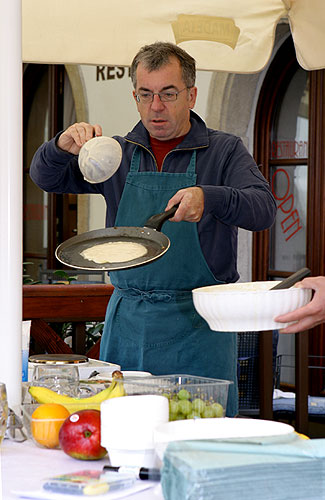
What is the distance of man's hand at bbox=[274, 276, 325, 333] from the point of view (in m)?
1.54

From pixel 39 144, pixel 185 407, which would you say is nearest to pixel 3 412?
pixel 185 407

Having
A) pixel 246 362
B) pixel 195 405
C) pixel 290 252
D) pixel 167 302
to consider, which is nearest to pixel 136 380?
pixel 195 405

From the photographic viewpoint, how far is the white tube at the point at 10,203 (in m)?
1.57

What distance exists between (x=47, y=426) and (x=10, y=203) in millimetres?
446

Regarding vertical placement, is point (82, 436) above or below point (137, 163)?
below

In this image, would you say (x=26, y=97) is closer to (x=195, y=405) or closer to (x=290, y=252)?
(x=290, y=252)

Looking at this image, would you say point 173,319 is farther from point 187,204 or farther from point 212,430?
point 212,430

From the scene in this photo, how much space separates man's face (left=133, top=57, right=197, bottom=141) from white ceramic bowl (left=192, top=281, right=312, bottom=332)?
3.08ft

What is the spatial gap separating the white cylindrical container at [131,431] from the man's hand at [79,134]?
3.40 feet

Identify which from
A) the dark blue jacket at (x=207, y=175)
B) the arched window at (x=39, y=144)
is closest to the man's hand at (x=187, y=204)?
the dark blue jacket at (x=207, y=175)

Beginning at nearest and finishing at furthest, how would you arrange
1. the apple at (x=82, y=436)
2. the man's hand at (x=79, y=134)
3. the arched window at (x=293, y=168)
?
the apple at (x=82, y=436)
the man's hand at (x=79, y=134)
the arched window at (x=293, y=168)

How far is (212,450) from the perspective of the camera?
972 millimetres

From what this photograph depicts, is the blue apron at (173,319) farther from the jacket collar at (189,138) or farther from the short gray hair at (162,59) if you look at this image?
the short gray hair at (162,59)

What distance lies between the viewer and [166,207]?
225 centimetres
